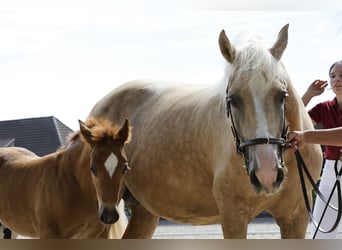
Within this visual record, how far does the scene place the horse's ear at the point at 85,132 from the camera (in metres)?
1.92

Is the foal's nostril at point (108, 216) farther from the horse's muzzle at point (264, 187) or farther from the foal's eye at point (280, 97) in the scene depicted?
the foal's eye at point (280, 97)

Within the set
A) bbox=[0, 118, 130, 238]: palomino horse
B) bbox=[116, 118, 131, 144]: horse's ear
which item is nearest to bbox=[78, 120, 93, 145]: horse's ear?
bbox=[0, 118, 130, 238]: palomino horse

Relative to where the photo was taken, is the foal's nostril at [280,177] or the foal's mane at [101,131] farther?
the foal's mane at [101,131]

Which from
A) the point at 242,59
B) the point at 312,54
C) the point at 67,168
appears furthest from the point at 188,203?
the point at 312,54

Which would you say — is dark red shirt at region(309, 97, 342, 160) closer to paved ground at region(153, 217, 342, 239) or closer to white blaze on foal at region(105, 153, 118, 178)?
paved ground at region(153, 217, 342, 239)

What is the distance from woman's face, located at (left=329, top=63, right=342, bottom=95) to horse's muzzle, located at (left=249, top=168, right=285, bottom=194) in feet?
1.82

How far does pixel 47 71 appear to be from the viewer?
2463 mm

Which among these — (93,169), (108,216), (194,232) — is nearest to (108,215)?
(108,216)

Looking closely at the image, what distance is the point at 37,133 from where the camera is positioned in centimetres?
242

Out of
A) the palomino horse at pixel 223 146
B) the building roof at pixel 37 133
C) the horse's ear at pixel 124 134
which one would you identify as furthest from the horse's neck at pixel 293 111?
the building roof at pixel 37 133

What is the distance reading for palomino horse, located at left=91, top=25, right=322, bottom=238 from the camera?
5.30 ft

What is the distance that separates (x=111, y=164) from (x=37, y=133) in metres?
0.67

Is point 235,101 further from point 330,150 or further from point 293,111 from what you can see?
point 330,150

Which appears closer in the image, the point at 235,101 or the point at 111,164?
the point at 235,101
